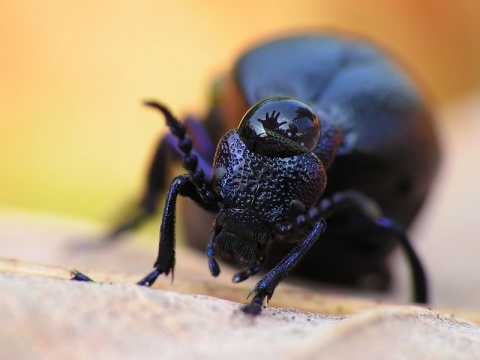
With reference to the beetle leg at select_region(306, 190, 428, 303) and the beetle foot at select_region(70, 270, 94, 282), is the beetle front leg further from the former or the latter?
the beetle leg at select_region(306, 190, 428, 303)

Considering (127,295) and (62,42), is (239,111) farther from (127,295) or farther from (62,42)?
(62,42)

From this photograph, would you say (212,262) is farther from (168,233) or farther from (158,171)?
(158,171)

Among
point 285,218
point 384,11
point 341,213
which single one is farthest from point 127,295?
point 384,11

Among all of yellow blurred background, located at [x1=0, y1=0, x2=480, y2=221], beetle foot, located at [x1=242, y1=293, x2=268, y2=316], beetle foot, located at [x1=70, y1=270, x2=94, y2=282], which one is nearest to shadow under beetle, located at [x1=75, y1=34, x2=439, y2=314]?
beetle foot, located at [x1=242, y1=293, x2=268, y2=316]

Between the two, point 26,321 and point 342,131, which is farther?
point 342,131

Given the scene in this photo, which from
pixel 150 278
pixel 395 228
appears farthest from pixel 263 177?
pixel 395 228

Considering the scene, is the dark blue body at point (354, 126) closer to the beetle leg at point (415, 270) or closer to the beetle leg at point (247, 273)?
the beetle leg at point (415, 270)
